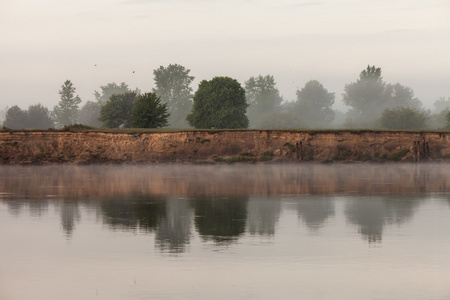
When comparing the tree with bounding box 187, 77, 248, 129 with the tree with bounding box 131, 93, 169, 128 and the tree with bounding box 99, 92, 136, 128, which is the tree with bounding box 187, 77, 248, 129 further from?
the tree with bounding box 131, 93, 169, 128

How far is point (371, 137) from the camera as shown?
71.6 m

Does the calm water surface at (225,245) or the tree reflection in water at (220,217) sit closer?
the calm water surface at (225,245)

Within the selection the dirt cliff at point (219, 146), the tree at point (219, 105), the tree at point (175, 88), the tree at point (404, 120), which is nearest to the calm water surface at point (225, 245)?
the dirt cliff at point (219, 146)

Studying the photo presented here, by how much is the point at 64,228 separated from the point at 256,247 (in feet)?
21.6

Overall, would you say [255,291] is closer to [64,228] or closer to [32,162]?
[64,228]

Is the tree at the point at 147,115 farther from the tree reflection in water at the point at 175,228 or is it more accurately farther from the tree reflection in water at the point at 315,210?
the tree reflection in water at the point at 175,228

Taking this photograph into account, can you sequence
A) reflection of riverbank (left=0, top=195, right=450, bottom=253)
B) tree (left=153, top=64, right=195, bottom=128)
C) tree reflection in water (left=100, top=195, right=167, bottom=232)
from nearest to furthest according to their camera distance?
reflection of riverbank (left=0, top=195, right=450, bottom=253), tree reflection in water (left=100, top=195, right=167, bottom=232), tree (left=153, top=64, right=195, bottom=128)

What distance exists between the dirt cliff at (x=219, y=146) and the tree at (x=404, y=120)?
193ft

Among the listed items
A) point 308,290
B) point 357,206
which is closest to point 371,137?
point 357,206

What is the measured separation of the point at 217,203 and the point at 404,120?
10841cm

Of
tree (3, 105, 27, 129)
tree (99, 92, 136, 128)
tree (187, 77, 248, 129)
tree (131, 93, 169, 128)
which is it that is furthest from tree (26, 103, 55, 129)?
tree (131, 93, 169, 128)

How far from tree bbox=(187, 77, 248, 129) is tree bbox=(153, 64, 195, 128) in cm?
7191

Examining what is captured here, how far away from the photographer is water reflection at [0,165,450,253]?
20.6 m

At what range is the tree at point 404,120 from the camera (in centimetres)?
12950
